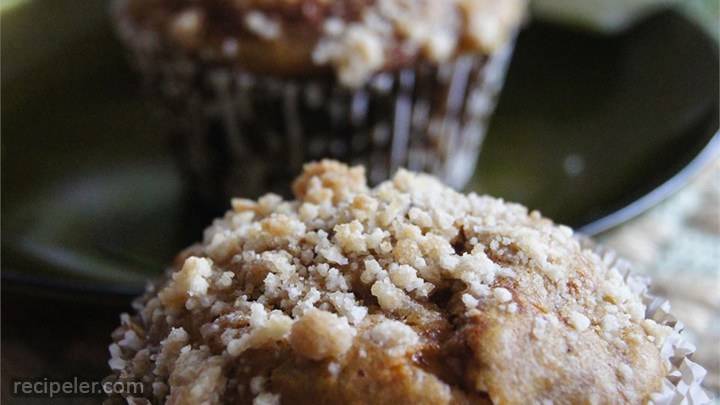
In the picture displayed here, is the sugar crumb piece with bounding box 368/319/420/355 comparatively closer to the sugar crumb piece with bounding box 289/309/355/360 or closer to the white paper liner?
the sugar crumb piece with bounding box 289/309/355/360

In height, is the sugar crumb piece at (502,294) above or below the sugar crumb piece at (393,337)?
above

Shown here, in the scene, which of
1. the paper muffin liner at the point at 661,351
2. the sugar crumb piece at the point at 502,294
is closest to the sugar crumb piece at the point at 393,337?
the sugar crumb piece at the point at 502,294

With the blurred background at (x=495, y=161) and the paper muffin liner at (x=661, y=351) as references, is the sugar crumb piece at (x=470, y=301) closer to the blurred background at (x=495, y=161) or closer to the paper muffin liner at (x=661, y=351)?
the paper muffin liner at (x=661, y=351)

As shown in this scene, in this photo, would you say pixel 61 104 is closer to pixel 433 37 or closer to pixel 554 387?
pixel 433 37

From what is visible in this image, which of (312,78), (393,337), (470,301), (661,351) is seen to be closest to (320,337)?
(393,337)

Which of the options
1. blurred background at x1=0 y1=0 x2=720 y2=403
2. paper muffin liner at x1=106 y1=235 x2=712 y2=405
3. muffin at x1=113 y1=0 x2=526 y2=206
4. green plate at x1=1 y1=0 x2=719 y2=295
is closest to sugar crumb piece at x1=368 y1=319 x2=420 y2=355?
paper muffin liner at x1=106 y1=235 x2=712 y2=405
